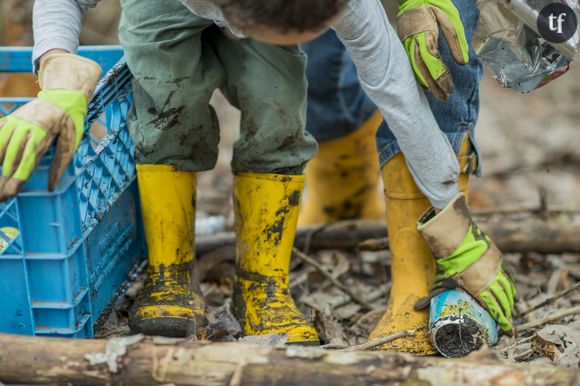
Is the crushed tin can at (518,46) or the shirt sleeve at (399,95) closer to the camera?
the shirt sleeve at (399,95)

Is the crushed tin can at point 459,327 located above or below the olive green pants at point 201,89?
below

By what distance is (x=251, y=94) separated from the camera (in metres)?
2.36

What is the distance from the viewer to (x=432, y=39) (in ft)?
7.08

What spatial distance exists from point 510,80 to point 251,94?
27.6 inches

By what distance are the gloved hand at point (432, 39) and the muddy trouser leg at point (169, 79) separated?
0.53 m

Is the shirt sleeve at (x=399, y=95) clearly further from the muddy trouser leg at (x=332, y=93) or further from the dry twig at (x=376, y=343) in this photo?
the muddy trouser leg at (x=332, y=93)

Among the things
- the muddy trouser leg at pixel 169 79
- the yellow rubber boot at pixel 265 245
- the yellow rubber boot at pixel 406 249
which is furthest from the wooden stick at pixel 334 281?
the muddy trouser leg at pixel 169 79

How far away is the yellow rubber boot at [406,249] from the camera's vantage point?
243 centimetres

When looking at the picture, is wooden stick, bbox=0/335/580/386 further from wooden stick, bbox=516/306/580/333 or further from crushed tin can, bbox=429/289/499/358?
wooden stick, bbox=516/306/580/333

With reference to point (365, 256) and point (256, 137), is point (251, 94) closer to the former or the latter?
point (256, 137)

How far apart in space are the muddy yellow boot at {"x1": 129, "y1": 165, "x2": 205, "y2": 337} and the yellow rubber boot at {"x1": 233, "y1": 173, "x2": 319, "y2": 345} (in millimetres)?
140

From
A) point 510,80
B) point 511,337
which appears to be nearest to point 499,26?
point 510,80

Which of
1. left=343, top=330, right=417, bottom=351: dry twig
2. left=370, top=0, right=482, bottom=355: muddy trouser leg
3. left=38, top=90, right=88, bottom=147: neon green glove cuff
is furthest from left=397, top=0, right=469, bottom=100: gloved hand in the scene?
left=38, top=90, right=88, bottom=147: neon green glove cuff

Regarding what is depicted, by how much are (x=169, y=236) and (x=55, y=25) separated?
64cm
